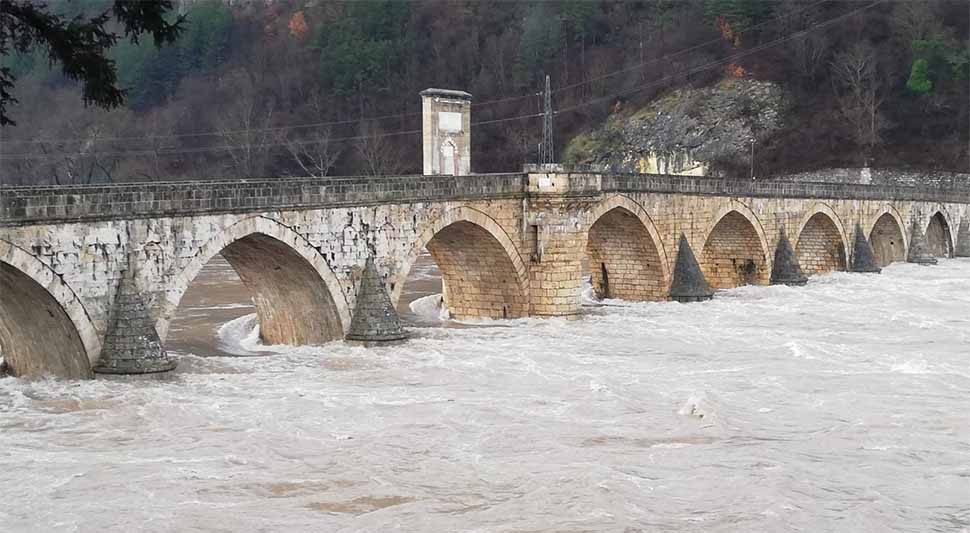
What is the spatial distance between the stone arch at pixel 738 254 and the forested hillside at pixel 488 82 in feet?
88.2

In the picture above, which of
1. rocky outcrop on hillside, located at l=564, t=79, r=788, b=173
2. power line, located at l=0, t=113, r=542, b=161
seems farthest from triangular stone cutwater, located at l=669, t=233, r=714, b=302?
power line, located at l=0, t=113, r=542, b=161

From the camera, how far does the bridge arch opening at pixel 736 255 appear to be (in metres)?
38.4

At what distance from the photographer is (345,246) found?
78.0 feet

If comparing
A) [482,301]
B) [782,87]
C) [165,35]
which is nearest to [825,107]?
[782,87]

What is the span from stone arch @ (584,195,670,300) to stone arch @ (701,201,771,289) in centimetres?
468

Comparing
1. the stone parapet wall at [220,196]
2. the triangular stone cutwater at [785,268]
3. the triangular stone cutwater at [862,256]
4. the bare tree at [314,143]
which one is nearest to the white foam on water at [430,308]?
the stone parapet wall at [220,196]

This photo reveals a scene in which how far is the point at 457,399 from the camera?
19.4m

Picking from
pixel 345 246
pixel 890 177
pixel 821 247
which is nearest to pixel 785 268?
pixel 821 247

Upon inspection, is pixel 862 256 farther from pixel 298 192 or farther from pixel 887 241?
pixel 298 192

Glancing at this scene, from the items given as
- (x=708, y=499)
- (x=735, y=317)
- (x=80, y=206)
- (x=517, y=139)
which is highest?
(x=517, y=139)

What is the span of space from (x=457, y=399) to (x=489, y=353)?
4.52 metres

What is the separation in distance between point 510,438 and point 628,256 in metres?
17.9

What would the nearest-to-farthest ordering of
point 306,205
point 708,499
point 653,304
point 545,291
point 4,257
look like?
point 708,499 → point 4,257 → point 306,205 → point 545,291 → point 653,304

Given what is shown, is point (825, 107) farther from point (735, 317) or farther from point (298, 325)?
point (298, 325)
